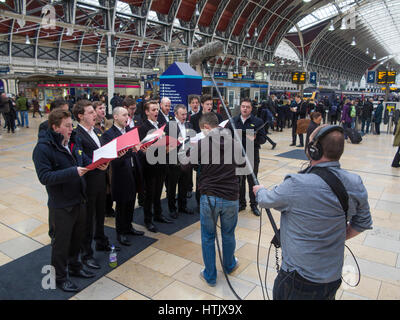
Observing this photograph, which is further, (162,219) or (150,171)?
(162,219)

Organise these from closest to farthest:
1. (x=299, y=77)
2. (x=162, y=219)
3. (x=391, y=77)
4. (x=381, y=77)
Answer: (x=162, y=219), (x=391, y=77), (x=381, y=77), (x=299, y=77)

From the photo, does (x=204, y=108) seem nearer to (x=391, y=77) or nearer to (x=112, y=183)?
(x=112, y=183)

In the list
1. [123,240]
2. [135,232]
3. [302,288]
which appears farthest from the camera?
[135,232]

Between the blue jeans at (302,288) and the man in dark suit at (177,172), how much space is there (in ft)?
8.49

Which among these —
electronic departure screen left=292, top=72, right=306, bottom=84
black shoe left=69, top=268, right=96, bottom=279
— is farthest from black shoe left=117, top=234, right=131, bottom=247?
electronic departure screen left=292, top=72, right=306, bottom=84

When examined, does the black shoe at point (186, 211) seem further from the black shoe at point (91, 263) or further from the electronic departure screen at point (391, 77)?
the electronic departure screen at point (391, 77)

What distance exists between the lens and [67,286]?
116 inches

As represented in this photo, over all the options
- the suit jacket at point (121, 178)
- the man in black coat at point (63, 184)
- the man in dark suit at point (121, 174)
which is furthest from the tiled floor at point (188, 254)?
the suit jacket at point (121, 178)

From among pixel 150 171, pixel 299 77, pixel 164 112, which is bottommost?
pixel 150 171

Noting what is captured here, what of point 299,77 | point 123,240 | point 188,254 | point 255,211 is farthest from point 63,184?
point 299,77

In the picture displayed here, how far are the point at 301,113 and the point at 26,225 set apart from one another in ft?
34.1

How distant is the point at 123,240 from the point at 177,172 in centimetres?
137

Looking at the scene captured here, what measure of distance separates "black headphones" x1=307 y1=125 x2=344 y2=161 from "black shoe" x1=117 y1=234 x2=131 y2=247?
2.95 m
